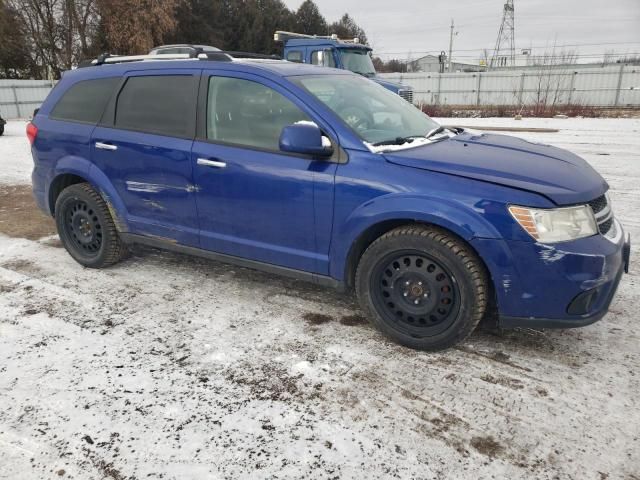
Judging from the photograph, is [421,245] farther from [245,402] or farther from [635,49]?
[635,49]

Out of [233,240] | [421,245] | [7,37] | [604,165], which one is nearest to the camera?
[421,245]

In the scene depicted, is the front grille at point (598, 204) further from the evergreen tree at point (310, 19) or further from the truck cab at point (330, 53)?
the evergreen tree at point (310, 19)

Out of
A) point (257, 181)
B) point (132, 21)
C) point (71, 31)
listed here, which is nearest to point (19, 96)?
point (71, 31)

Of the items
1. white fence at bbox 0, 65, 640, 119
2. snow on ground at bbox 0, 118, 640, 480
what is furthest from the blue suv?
white fence at bbox 0, 65, 640, 119

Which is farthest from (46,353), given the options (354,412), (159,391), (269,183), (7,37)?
(7,37)

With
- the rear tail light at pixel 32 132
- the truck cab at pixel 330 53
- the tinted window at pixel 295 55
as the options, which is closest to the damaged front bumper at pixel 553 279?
the rear tail light at pixel 32 132

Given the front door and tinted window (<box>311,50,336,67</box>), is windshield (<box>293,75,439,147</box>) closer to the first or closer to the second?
the front door

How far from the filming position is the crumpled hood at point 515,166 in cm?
275

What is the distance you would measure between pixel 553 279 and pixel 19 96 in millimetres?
28057

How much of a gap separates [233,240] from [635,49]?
133 feet

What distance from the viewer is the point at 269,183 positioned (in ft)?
10.9

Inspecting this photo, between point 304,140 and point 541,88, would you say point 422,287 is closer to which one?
point 304,140

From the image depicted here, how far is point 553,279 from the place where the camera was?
8.75 feet

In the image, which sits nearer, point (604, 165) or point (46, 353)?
point (46, 353)
